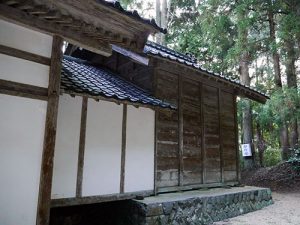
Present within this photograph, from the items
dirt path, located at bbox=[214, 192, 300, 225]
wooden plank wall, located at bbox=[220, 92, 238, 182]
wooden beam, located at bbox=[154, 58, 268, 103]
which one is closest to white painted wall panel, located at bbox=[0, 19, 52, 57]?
wooden beam, located at bbox=[154, 58, 268, 103]

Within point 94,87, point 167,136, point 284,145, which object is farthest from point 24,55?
point 284,145

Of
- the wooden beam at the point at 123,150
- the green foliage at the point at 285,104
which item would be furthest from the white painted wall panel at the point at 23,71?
the green foliage at the point at 285,104

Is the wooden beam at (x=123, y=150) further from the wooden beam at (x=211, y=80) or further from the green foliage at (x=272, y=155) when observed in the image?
the green foliage at (x=272, y=155)

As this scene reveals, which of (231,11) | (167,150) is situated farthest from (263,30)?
(167,150)

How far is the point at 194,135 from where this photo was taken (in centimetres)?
936

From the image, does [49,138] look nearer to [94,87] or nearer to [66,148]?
[66,148]

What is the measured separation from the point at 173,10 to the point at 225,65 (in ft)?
21.0

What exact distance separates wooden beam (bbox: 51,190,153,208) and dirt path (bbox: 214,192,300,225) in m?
2.35

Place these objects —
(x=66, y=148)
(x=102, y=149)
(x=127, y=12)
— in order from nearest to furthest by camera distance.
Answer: (x=127, y=12)
(x=66, y=148)
(x=102, y=149)

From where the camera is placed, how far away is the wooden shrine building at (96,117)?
4330 millimetres

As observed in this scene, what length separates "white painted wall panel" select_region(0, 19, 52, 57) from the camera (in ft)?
14.4

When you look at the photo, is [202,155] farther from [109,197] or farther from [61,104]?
[61,104]

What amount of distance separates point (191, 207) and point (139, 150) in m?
1.99

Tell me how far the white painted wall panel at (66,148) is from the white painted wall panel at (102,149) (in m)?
0.28
